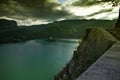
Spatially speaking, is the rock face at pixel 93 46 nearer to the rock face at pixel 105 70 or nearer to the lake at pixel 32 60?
the rock face at pixel 105 70

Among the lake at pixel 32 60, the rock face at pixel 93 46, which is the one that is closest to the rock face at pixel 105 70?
the rock face at pixel 93 46

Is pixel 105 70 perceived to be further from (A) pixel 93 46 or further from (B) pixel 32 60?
(B) pixel 32 60

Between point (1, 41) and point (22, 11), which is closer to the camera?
point (22, 11)

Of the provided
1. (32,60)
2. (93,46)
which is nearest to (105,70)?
(93,46)

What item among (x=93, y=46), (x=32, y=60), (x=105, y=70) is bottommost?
(x=32, y=60)

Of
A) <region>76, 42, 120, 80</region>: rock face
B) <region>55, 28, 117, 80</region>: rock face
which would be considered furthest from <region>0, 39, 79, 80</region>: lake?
<region>76, 42, 120, 80</region>: rock face

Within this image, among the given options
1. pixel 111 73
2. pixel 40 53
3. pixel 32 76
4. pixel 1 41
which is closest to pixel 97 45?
pixel 111 73

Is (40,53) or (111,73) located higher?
(111,73)

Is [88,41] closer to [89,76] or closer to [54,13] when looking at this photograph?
[89,76]

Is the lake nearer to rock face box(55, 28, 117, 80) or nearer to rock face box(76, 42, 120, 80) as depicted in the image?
rock face box(55, 28, 117, 80)
